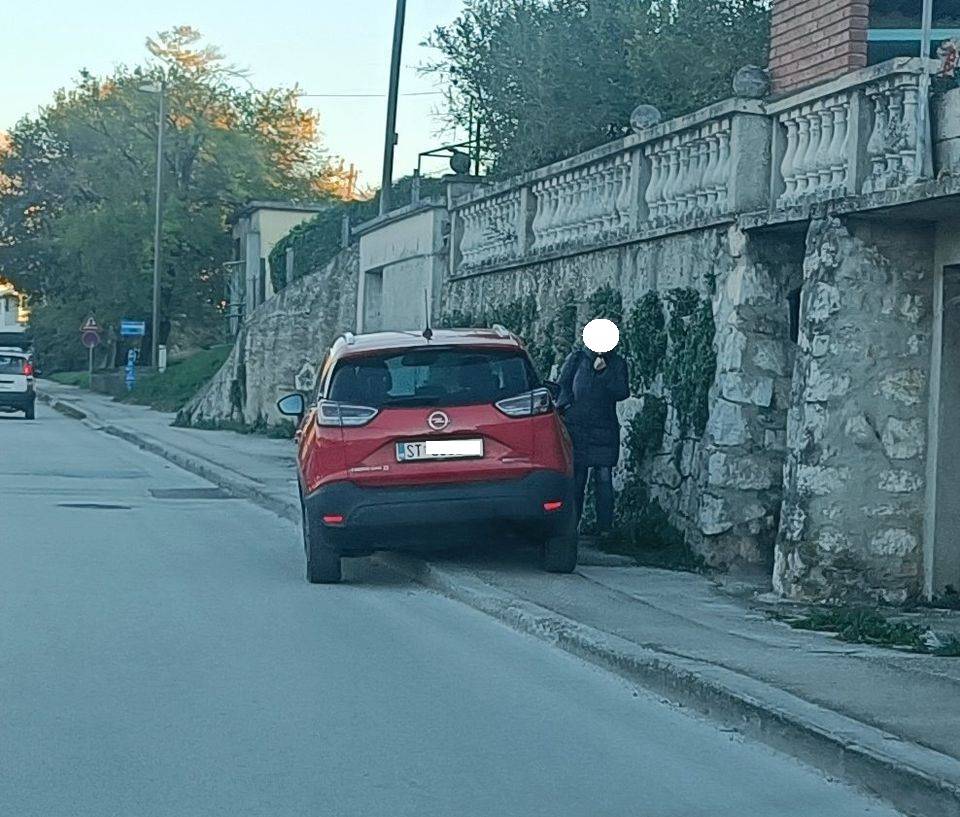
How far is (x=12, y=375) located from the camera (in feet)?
138

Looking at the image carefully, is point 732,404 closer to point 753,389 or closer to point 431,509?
point 753,389

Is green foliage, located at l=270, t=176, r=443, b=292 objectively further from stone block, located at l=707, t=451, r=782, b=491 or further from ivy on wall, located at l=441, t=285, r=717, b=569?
stone block, located at l=707, t=451, r=782, b=491

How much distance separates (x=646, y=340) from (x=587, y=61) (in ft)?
25.3

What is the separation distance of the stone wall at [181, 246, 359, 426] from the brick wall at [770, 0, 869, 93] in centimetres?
1647

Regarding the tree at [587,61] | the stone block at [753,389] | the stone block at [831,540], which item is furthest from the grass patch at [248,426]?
the stone block at [831,540]

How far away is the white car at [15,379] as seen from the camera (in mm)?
41938

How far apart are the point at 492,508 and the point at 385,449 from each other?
30.8 inches

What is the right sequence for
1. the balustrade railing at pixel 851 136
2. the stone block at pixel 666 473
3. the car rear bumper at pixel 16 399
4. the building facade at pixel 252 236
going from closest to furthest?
the balustrade railing at pixel 851 136, the stone block at pixel 666 473, the car rear bumper at pixel 16 399, the building facade at pixel 252 236

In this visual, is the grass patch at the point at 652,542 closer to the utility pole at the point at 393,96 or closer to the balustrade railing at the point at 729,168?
the balustrade railing at the point at 729,168

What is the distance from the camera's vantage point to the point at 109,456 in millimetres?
27703

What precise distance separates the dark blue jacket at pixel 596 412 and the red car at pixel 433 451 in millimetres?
1601

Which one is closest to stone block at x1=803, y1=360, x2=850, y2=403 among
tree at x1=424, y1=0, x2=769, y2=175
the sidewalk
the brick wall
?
the sidewalk

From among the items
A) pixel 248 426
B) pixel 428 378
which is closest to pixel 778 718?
pixel 428 378

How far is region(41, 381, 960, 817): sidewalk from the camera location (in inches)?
249
